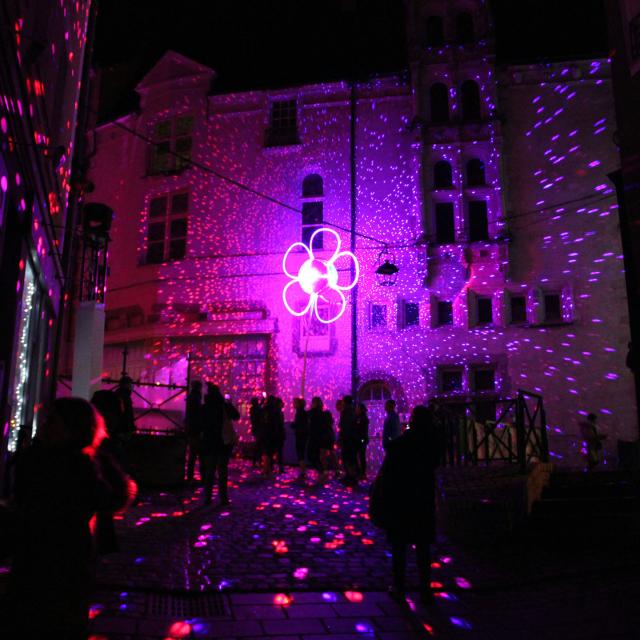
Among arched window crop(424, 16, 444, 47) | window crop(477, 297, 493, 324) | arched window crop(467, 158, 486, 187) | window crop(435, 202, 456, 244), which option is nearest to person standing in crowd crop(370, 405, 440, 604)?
window crop(477, 297, 493, 324)

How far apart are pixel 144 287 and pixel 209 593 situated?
656 inches

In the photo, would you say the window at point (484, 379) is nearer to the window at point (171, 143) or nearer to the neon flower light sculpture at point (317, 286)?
the neon flower light sculpture at point (317, 286)

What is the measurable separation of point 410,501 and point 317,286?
13793 millimetres

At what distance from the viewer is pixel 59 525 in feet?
8.32

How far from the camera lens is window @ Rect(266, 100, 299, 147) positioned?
2000 centimetres

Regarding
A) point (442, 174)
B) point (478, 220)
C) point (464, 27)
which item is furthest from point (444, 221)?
point (464, 27)

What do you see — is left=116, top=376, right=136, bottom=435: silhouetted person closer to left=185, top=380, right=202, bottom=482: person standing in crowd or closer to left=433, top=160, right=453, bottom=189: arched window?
left=185, top=380, right=202, bottom=482: person standing in crowd

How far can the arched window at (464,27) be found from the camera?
64.1ft

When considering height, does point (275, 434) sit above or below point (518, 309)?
below

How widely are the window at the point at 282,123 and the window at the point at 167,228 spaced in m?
3.54

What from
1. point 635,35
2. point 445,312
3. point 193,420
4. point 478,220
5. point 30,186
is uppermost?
point 478,220

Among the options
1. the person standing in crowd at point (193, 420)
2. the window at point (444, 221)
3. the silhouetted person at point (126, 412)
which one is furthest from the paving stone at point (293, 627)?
the window at point (444, 221)

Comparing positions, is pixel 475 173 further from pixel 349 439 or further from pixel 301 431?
pixel 349 439

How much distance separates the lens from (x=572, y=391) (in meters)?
16.9
